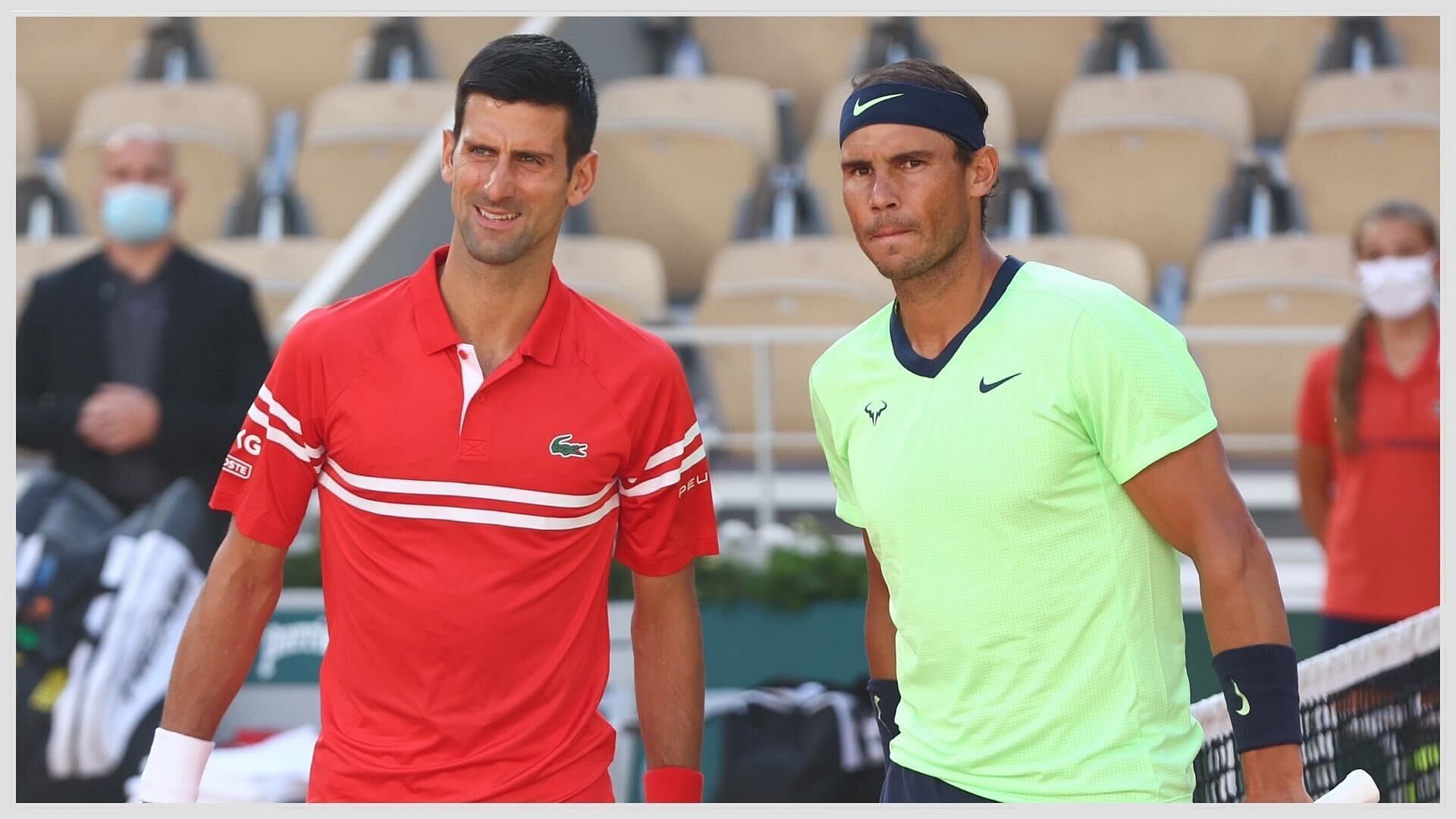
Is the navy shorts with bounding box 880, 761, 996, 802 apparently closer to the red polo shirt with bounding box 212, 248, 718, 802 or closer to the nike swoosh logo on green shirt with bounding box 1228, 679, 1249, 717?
the nike swoosh logo on green shirt with bounding box 1228, 679, 1249, 717

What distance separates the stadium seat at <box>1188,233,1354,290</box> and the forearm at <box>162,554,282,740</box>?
520 cm

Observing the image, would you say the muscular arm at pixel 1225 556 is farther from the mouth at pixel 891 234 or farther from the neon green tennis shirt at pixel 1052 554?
the mouth at pixel 891 234

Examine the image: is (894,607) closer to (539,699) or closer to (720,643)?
(539,699)

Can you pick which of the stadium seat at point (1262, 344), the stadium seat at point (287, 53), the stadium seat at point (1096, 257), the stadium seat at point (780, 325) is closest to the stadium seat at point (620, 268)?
the stadium seat at point (780, 325)

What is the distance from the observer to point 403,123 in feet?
30.7

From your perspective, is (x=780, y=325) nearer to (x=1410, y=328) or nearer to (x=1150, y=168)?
(x=1150, y=168)

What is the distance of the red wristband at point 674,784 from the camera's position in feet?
9.45

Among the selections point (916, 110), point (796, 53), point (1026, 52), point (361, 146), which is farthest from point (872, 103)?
point (796, 53)

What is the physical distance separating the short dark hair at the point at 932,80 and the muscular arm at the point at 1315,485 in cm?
296

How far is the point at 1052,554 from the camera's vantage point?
2.48 metres

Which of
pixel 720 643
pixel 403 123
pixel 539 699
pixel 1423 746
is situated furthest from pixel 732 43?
pixel 539 699

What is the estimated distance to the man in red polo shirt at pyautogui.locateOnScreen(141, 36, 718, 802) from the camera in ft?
9.02

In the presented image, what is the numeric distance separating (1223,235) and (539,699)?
20.7 ft

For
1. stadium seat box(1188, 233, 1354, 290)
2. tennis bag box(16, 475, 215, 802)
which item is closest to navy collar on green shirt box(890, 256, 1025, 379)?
tennis bag box(16, 475, 215, 802)
